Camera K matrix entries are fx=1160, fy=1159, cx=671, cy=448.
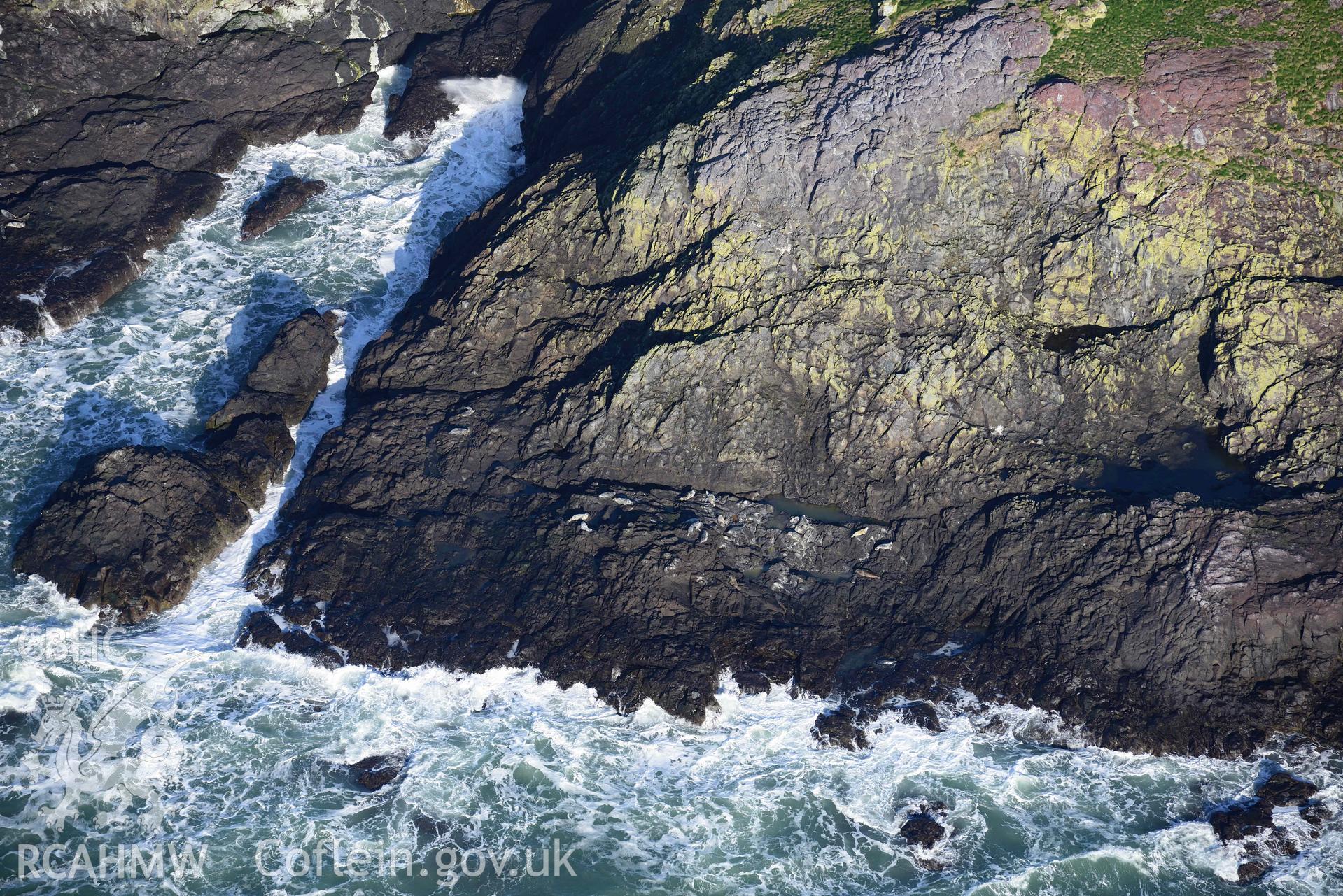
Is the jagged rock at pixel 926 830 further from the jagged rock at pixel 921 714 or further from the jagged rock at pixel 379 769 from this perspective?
the jagged rock at pixel 379 769

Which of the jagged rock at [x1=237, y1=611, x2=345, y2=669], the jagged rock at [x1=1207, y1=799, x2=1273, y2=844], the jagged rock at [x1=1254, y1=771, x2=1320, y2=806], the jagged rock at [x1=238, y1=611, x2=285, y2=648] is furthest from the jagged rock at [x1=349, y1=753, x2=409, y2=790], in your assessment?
the jagged rock at [x1=1254, y1=771, x2=1320, y2=806]

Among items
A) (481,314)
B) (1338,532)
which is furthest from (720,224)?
(1338,532)

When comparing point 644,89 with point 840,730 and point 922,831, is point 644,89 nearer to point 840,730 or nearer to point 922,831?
point 840,730

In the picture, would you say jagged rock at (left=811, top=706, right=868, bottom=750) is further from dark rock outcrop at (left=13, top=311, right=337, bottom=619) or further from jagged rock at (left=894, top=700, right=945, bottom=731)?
dark rock outcrop at (left=13, top=311, right=337, bottom=619)

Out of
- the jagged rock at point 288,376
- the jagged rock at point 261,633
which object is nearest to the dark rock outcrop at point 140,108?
the jagged rock at point 288,376

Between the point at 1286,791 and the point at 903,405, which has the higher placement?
the point at 903,405

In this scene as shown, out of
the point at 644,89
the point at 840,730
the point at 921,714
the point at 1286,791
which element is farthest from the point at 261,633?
the point at 1286,791

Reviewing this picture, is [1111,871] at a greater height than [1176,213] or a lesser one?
lesser

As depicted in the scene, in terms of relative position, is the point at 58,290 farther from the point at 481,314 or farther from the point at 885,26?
the point at 885,26
